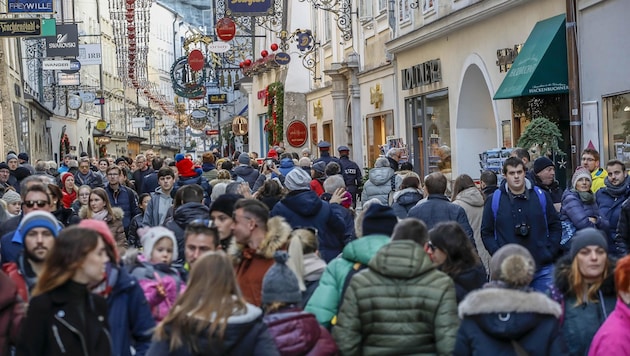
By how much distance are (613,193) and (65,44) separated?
29378 mm

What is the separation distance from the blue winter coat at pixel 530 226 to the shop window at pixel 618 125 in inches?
252

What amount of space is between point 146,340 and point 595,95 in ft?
41.1

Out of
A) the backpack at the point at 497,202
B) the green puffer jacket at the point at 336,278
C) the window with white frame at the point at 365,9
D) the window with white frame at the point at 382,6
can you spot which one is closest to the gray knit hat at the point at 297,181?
the backpack at the point at 497,202

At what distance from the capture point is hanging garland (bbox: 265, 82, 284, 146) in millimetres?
47312

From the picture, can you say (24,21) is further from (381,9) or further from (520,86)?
(520,86)

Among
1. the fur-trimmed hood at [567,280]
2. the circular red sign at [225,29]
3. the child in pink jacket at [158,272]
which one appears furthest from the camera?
the circular red sign at [225,29]

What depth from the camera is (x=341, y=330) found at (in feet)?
22.2

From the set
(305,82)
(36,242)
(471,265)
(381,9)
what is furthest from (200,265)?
(305,82)

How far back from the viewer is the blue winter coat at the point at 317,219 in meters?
10.9

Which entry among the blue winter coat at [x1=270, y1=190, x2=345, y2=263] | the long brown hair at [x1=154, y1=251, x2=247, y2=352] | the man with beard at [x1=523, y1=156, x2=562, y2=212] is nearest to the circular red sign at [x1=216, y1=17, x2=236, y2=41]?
the man with beard at [x1=523, y1=156, x2=562, y2=212]

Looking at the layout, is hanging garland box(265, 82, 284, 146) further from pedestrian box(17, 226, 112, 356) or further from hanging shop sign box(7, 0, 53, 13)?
pedestrian box(17, 226, 112, 356)

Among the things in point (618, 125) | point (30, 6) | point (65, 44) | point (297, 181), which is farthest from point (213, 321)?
point (65, 44)

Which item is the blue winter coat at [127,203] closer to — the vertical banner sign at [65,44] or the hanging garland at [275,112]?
the vertical banner sign at [65,44]

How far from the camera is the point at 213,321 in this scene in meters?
5.81
